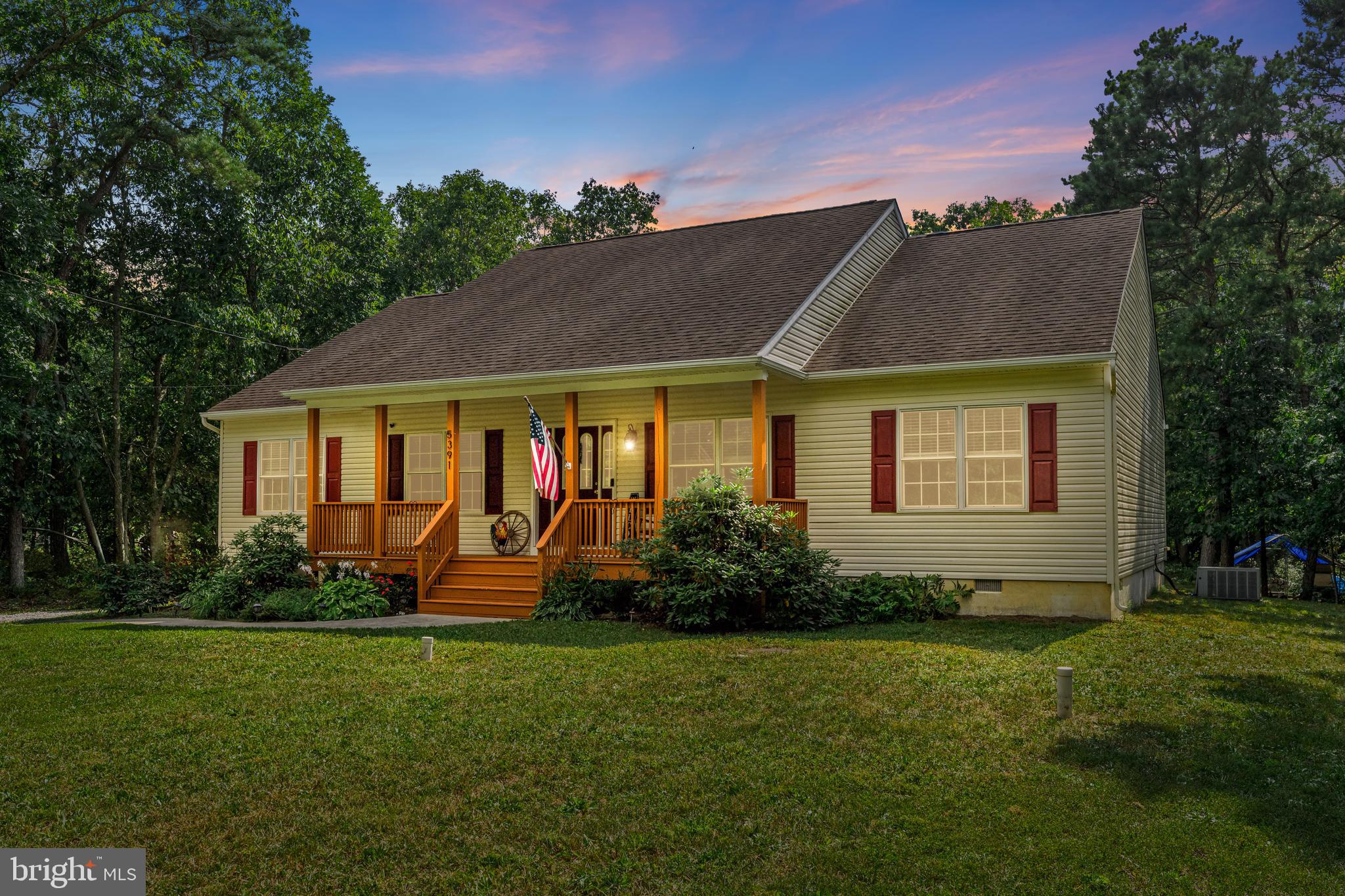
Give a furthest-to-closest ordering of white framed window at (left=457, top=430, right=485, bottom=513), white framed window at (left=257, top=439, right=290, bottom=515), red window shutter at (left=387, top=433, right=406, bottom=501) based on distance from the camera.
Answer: white framed window at (left=257, top=439, right=290, bottom=515)
red window shutter at (left=387, top=433, right=406, bottom=501)
white framed window at (left=457, top=430, right=485, bottom=513)

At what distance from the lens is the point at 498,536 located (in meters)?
16.9

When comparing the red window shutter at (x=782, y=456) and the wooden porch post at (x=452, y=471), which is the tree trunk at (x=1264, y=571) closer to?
the red window shutter at (x=782, y=456)

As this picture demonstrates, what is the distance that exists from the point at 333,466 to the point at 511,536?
15.5ft

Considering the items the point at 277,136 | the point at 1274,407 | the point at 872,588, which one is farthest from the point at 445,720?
the point at 277,136

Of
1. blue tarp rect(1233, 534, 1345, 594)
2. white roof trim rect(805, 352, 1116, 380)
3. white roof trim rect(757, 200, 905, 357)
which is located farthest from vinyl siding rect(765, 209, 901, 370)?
blue tarp rect(1233, 534, 1345, 594)

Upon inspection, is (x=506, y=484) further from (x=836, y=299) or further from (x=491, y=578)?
(x=836, y=299)

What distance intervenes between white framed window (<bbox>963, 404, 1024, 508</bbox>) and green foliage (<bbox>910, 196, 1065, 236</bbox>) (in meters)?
26.1

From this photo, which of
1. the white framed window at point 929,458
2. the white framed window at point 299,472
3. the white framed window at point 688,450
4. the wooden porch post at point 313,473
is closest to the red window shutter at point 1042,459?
the white framed window at point 929,458

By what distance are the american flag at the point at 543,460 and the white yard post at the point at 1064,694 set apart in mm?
8199

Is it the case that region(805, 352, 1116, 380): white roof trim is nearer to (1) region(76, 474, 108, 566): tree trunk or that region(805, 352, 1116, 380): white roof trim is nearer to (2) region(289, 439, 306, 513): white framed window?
(2) region(289, 439, 306, 513): white framed window

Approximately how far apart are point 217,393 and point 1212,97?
27987 mm

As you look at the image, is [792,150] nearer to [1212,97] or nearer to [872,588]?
[872,588]

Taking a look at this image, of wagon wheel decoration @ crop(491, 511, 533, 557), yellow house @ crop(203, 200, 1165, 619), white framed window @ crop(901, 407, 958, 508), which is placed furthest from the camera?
wagon wheel decoration @ crop(491, 511, 533, 557)

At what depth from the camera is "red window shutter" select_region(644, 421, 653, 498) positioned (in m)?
15.9
